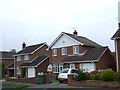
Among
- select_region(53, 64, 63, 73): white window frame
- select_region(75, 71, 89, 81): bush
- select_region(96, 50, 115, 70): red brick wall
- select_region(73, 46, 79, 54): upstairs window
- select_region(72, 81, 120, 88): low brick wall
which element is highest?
select_region(73, 46, 79, 54): upstairs window

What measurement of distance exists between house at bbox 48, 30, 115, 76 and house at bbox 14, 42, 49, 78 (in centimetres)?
339

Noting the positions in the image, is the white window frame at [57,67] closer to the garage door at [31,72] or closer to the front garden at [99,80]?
the garage door at [31,72]

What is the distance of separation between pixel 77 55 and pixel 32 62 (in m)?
12.7

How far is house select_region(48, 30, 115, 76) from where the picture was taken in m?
39.6

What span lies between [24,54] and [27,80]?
2012 cm

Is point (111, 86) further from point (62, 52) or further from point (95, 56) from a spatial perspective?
point (62, 52)

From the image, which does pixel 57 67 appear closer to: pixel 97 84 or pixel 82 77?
pixel 82 77

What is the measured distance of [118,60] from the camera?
3375 cm

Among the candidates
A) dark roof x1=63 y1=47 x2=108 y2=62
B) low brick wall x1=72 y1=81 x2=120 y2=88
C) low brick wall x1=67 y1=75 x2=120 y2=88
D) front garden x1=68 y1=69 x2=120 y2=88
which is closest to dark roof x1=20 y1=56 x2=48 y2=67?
dark roof x1=63 y1=47 x2=108 y2=62

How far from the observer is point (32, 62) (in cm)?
5306

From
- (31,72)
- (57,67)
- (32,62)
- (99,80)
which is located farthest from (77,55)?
(99,80)

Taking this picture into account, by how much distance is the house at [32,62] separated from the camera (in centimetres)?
5053

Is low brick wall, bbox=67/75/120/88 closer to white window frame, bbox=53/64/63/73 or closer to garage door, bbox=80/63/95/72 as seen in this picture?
garage door, bbox=80/63/95/72

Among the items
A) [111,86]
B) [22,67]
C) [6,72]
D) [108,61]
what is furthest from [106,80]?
[6,72]
